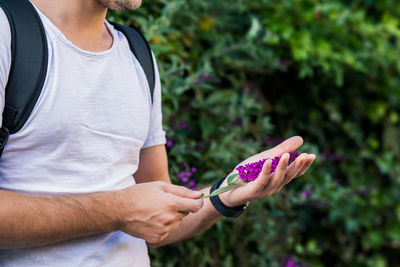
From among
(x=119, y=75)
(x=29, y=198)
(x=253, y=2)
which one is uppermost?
(x=119, y=75)

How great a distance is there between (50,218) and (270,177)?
1.74 feet

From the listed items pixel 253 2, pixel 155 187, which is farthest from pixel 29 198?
pixel 253 2

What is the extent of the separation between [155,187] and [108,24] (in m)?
0.56

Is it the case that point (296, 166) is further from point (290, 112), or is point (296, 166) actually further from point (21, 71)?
point (290, 112)

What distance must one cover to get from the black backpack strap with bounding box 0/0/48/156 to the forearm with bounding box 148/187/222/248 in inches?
23.5

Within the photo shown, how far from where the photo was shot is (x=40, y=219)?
1245 millimetres

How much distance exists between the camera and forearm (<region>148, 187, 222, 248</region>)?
1.62 m

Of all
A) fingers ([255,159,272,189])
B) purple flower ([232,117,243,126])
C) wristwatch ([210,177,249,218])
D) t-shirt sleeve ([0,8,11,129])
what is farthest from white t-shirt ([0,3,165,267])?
purple flower ([232,117,243,126])

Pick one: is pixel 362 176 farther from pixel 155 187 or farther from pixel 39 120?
pixel 39 120

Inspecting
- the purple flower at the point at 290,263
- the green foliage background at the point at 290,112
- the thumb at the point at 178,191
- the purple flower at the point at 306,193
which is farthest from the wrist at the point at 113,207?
the purple flower at the point at 290,263

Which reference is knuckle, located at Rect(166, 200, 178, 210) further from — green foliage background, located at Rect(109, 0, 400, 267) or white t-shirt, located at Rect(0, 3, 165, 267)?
green foliage background, located at Rect(109, 0, 400, 267)

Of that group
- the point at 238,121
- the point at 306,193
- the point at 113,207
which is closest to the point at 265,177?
the point at 113,207

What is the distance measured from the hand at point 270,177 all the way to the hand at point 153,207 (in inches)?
5.5

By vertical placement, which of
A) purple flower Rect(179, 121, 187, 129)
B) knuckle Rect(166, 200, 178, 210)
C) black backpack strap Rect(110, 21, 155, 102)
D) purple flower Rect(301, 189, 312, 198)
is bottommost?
purple flower Rect(301, 189, 312, 198)
